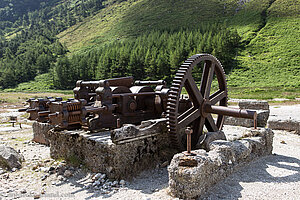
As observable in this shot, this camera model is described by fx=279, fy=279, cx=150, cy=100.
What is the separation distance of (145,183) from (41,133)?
21.3ft

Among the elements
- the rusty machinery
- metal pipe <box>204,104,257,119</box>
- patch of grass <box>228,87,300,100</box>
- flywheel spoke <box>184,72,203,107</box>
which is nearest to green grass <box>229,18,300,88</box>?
patch of grass <box>228,87,300,100</box>

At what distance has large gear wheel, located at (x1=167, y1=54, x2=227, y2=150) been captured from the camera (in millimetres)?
7117

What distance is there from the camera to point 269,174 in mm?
6809

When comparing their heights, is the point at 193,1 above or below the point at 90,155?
above

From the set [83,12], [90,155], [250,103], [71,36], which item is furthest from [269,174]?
[83,12]

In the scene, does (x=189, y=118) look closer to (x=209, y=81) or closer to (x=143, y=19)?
(x=209, y=81)

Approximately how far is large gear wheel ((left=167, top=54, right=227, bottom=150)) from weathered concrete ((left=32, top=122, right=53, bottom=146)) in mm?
5904

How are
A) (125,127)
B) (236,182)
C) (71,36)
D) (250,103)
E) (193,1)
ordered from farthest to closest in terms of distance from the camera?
(71,36) → (193,1) → (250,103) → (125,127) → (236,182)

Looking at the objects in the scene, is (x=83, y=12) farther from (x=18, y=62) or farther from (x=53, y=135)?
(x=53, y=135)

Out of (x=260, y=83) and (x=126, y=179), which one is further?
(x=260, y=83)

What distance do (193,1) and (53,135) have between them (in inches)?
5272

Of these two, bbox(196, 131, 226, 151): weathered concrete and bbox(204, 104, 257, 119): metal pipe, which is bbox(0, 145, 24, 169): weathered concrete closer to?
bbox(196, 131, 226, 151): weathered concrete

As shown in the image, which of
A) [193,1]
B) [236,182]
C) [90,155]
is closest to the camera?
[236,182]

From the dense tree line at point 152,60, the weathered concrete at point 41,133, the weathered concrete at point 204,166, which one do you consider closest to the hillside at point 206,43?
the dense tree line at point 152,60
